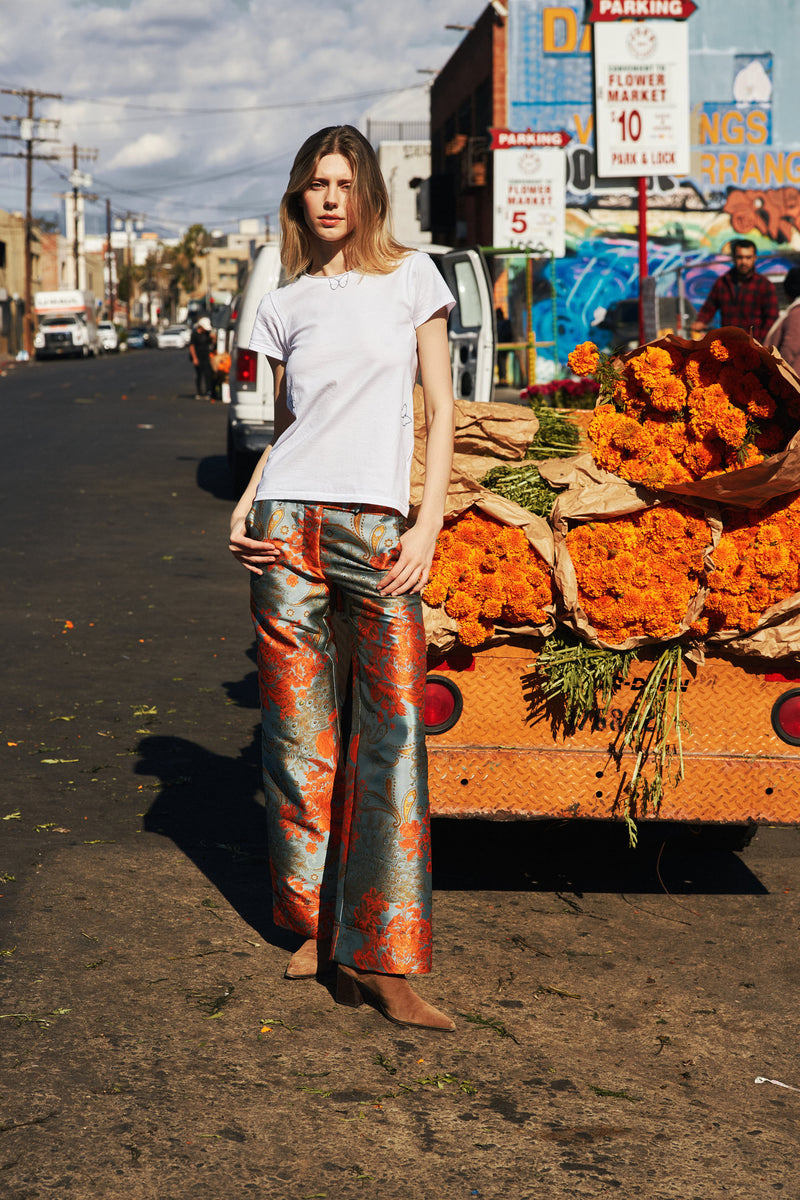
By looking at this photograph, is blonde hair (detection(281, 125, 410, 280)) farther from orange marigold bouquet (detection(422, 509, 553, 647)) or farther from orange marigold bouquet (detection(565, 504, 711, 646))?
orange marigold bouquet (detection(565, 504, 711, 646))

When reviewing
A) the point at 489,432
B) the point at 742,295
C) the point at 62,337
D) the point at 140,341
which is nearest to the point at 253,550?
Answer: the point at 489,432

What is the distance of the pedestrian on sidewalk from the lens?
3161 cm

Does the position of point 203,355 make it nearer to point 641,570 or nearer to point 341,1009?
point 641,570

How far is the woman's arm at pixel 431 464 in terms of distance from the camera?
3.47m

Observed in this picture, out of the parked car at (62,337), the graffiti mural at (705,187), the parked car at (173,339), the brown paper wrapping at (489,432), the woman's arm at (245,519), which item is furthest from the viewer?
the parked car at (173,339)

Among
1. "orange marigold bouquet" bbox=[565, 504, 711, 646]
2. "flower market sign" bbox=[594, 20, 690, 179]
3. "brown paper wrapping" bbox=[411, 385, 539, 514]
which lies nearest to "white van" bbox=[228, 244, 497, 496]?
"flower market sign" bbox=[594, 20, 690, 179]

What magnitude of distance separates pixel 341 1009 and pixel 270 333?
1.81 m

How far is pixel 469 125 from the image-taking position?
35.8 meters

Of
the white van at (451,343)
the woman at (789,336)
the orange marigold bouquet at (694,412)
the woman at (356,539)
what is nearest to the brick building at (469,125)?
the white van at (451,343)

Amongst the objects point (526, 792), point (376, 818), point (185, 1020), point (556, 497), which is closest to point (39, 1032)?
point (185, 1020)

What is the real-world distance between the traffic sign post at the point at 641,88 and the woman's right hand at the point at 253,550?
8587 mm

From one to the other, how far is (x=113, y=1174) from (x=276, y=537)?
154 cm

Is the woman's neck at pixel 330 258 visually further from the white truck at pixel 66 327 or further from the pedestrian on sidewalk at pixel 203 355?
the white truck at pixel 66 327

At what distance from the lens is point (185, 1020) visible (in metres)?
3.62
